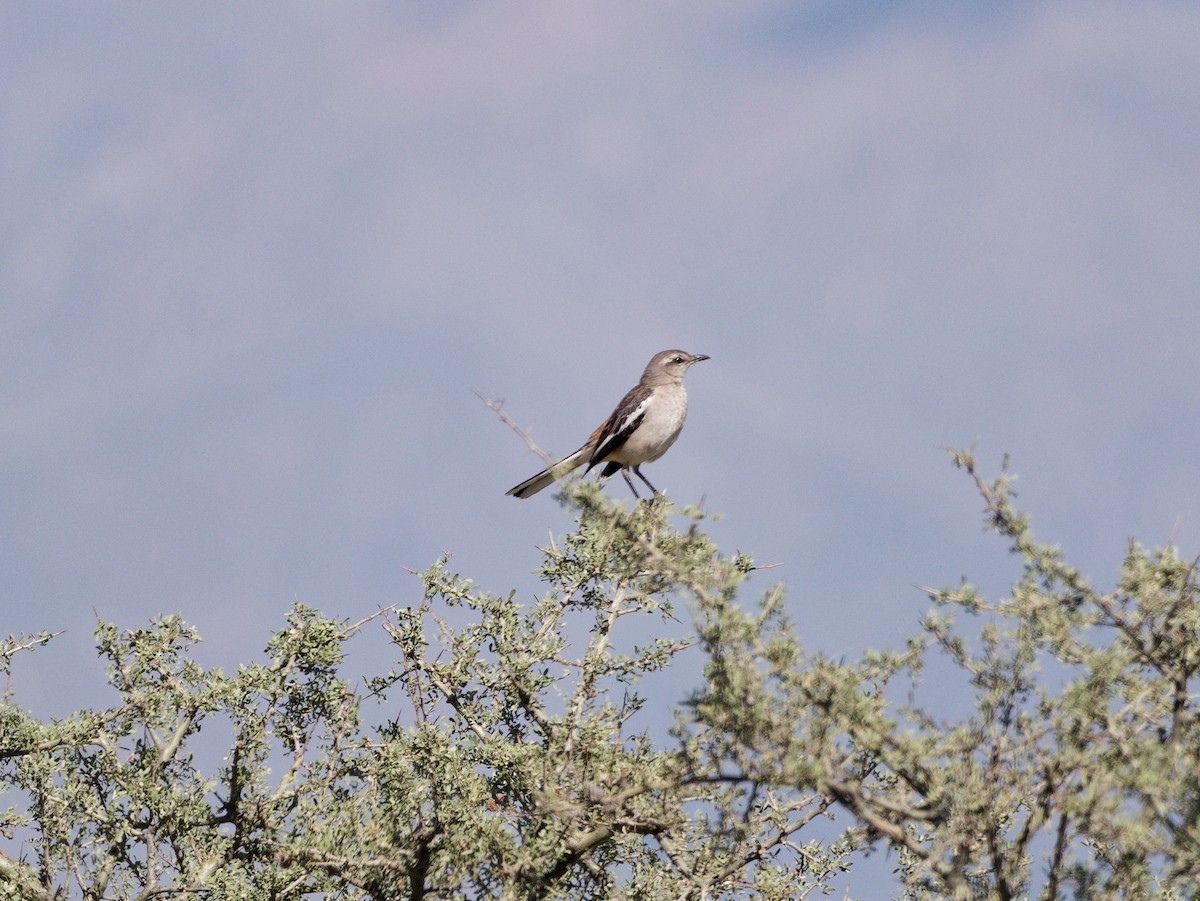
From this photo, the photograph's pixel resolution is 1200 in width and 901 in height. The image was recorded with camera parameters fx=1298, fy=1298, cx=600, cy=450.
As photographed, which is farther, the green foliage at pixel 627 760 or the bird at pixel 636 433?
the bird at pixel 636 433

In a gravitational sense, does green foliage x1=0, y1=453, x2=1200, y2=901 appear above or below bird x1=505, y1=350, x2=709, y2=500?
below

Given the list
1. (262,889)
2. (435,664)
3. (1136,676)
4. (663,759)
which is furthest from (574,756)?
(1136,676)

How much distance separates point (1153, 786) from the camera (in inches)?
174

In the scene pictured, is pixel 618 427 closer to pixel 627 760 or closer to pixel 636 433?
pixel 636 433

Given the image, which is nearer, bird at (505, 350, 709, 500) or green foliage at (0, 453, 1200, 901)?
green foliage at (0, 453, 1200, 901)

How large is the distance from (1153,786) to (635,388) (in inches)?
295

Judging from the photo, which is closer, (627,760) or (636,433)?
(627,760)

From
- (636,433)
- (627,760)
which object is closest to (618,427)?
(636,433)

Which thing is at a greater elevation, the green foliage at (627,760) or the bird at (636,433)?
the bird at (636,433)

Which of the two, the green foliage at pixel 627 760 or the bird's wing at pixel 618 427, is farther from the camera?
the bird's wing at pixel 618 427

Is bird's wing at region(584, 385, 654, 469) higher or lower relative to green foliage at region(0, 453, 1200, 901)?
higher

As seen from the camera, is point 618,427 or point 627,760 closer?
point 627,760

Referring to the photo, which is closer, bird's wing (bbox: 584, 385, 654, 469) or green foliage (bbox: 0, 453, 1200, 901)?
green foliage (bbox: 0, 453, 1200, 901)

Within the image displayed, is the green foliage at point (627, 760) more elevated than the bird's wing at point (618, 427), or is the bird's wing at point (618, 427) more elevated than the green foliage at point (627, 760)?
the bird's wing at point (618, 427)
